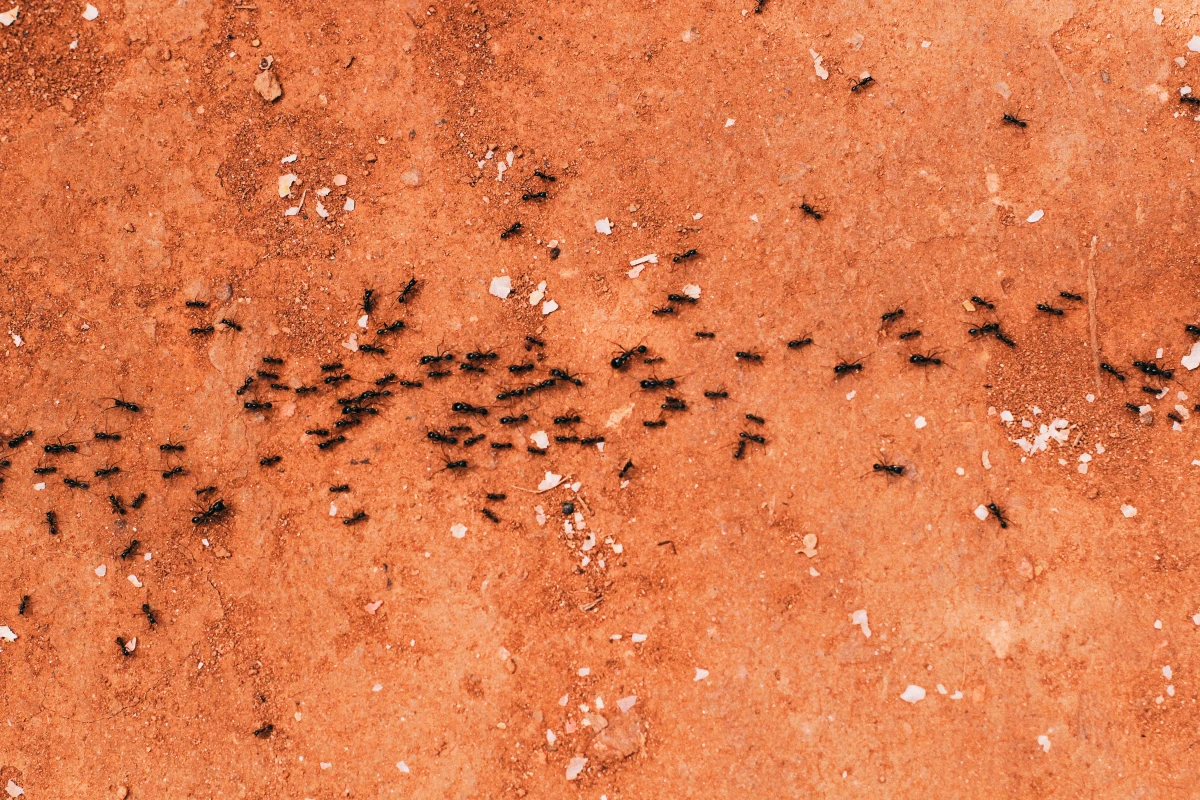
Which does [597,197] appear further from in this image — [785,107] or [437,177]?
[785,107]

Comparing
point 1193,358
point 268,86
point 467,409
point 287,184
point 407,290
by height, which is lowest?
point 1193,358

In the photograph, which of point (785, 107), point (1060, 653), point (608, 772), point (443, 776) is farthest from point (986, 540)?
point (443, 776)

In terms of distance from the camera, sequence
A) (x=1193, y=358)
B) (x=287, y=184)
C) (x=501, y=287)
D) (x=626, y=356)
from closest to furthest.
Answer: (x=1193, y=358) → (x=626, y=356) → (x=501, y=287) → (x=287, y=184)

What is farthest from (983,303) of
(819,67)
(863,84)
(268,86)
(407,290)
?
(268,86)

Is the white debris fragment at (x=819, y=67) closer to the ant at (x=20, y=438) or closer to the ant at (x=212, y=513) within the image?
the ant at (x=212, y=513)

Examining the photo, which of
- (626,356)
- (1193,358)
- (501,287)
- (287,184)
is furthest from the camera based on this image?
(287,184)

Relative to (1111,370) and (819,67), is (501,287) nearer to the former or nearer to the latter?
(819,67)

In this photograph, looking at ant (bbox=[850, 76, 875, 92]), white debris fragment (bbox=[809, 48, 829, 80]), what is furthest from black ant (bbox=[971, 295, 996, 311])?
white debris fragment (bbox=[809, 48, 829, 80])
